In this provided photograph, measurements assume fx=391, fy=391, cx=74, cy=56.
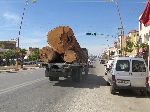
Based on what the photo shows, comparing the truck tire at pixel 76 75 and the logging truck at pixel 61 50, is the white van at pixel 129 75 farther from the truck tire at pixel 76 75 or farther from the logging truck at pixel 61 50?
the truck tire at pixel 76 75

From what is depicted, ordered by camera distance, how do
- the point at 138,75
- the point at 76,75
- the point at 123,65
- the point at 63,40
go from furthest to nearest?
the point at 76,75 < the point at 63,40 < the point at 123,65 < the point at 138,75

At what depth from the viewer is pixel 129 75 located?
57.4ft

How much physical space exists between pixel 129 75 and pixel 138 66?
704 millimetres

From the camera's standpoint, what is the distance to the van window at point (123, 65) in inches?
697

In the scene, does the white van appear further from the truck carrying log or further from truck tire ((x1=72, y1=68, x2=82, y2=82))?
truck tire ((x1=72, y1=68, x2=82, y2=82))

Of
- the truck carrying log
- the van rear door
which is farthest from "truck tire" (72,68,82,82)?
the van rear door

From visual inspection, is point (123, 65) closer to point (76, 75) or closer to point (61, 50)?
point (61, 50)

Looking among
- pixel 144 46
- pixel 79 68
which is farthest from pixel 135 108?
pixel 144 46

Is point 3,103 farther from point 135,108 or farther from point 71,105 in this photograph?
point 135,108

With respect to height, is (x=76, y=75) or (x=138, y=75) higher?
(x=138, y=75)

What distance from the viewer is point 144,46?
199 ft

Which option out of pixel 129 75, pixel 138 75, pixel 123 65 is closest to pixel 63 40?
pixel 123 65

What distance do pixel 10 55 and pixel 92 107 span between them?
8540 cm

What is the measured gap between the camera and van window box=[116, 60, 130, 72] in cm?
1771
